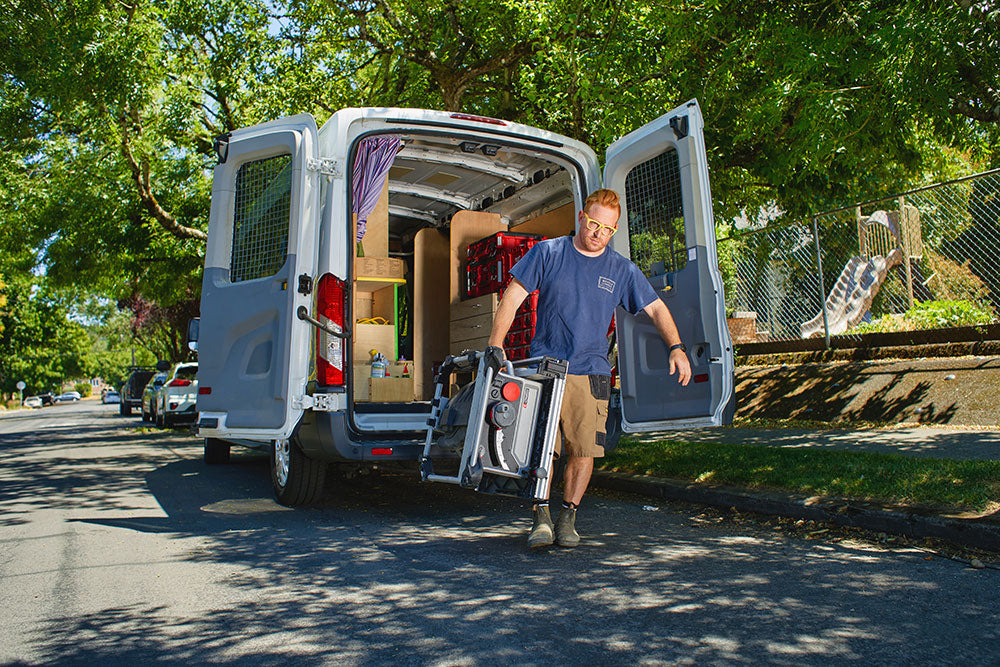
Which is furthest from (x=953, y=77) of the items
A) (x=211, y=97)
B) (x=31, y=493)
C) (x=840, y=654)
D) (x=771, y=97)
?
(x=211, y=97)

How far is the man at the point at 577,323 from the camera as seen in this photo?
16.0 feet

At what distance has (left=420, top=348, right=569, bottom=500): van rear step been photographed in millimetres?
4531

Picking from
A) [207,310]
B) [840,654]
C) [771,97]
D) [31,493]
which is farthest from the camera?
[31,493]

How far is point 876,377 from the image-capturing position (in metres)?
9.65

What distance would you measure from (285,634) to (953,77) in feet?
19.5

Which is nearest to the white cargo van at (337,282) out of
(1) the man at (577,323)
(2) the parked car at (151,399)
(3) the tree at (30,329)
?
(1) the man at (577,323)

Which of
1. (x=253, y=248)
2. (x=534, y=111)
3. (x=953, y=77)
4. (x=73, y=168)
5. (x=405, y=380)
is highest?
(x=73, y=168)

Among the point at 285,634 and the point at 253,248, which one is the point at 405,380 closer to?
the point at 253,248

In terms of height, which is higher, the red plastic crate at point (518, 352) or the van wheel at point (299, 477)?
the red plastic crate at point (518, 352)

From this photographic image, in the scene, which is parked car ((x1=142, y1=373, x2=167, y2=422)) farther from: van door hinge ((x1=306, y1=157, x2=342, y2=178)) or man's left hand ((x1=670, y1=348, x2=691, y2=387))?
man's left hand ((x1=670, y1=348, x2=691, y2=387))

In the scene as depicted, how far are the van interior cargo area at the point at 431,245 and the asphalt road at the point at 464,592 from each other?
260cm

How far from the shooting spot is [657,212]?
5922mm

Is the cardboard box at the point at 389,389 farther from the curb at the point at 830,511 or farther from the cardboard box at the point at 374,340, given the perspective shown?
the curb at the point at 830,511

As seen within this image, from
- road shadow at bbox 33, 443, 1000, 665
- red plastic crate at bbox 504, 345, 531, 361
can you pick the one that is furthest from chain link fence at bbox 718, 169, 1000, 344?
road shadow at bbox 33, 443, 1000, 665
